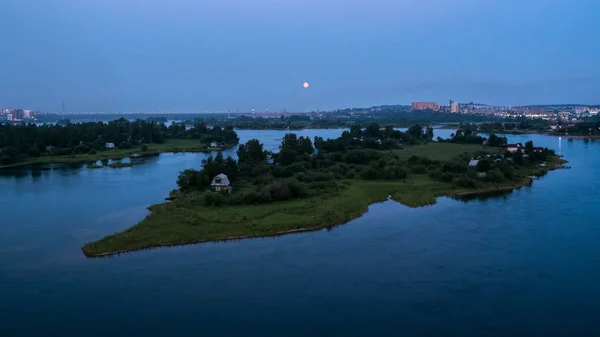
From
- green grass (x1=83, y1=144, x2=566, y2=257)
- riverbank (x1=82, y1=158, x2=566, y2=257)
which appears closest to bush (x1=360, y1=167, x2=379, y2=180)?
green grass (x1=83, y1=144, x2=566, y2=257)

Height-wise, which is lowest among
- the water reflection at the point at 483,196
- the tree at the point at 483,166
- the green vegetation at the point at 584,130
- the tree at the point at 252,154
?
the water reflection at the point at 483,196

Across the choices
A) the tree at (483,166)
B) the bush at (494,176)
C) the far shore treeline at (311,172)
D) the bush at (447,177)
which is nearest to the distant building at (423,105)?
the far shore treeline at (311,172)

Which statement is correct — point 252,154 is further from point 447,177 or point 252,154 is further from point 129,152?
point 129,152

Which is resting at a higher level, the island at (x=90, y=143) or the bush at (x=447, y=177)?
the island at (x=90, y=143)

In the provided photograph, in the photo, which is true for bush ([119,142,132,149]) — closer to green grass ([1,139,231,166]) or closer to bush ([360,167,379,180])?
green grass ([1,139,231,166])

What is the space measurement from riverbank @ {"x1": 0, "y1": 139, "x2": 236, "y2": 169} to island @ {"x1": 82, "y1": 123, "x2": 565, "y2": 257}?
317 inches

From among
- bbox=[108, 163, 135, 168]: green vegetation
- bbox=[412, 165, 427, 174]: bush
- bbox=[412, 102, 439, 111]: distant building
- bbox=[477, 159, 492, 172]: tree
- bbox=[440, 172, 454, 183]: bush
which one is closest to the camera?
bbox=[440, 172, 454, 183]: bush

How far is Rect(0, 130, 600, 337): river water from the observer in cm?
564

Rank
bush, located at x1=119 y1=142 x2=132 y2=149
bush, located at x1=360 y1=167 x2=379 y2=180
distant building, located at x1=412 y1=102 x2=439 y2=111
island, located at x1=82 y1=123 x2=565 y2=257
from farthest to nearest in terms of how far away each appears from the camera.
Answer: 1. distant building, located at x1=412 y1=102 x2=439 y2=111
2. bush, located at x1=119 y1=142 x2=132 y2=149
3. bush, located at x1=360 y1=167 x2=379 y2=180
4. island, located at x1=82 y1=123 x2=565 y2=257

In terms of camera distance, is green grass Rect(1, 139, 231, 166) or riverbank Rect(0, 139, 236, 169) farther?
green grass Rect(1, 139, 231, 166)

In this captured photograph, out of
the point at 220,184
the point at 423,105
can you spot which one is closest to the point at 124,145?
the point at 220,184

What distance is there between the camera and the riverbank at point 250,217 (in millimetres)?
8266

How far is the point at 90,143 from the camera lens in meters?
24.2

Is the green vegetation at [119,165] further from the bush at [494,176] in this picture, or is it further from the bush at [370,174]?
the bush at [494,176]
